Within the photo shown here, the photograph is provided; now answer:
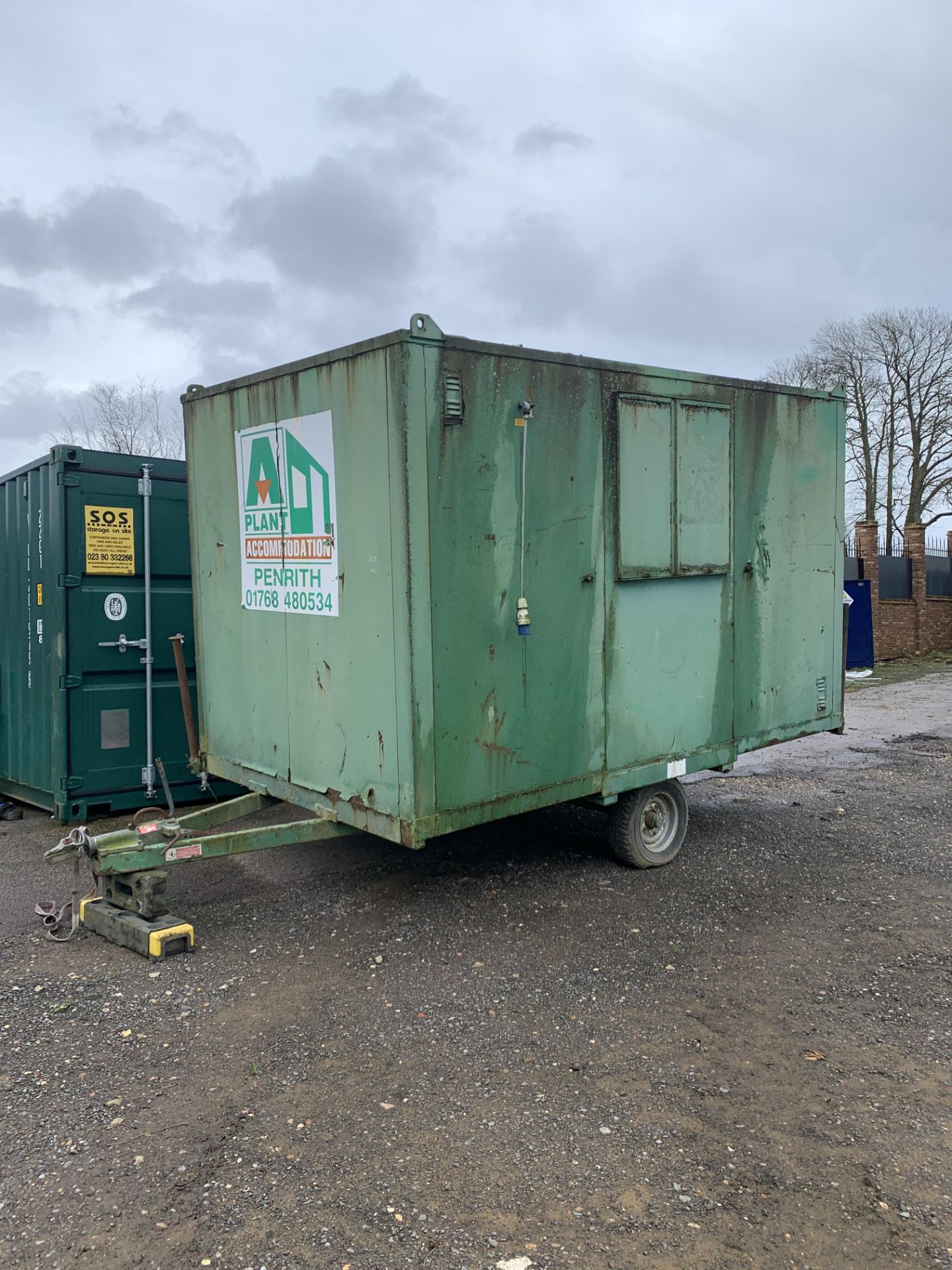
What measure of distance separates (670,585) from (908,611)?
1997cm

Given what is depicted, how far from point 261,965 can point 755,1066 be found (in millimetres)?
2228

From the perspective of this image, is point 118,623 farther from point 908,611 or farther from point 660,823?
point 908,611

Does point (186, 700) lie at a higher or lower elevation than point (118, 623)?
lower

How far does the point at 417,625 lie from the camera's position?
4.47m

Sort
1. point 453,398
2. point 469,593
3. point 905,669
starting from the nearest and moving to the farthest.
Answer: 1. point 453,398
2. point 469,593
3. point 905,669

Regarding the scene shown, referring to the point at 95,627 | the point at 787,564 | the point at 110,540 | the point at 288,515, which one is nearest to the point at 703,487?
the point at 787,564

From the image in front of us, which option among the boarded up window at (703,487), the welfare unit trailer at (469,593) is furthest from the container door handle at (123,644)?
the boarded up window at (703,487)

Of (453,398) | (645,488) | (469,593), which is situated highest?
(453,398)

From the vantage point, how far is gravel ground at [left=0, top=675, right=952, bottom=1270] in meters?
2.77

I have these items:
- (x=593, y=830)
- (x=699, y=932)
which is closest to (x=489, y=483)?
(x=699, y=932)

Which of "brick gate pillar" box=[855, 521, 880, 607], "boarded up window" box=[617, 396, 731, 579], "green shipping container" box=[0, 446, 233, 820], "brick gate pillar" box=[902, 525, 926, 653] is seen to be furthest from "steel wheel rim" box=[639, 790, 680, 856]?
"brick gate pillar" box=[902, 525, 926, 653]

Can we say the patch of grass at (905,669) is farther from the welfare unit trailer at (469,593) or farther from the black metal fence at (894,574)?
the welfare unit trailer at (469,593)

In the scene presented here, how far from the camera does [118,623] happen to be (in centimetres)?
708

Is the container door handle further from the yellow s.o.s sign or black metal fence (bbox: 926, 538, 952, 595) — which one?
black metal fence (bbox: 926, 538, 952, 595)
